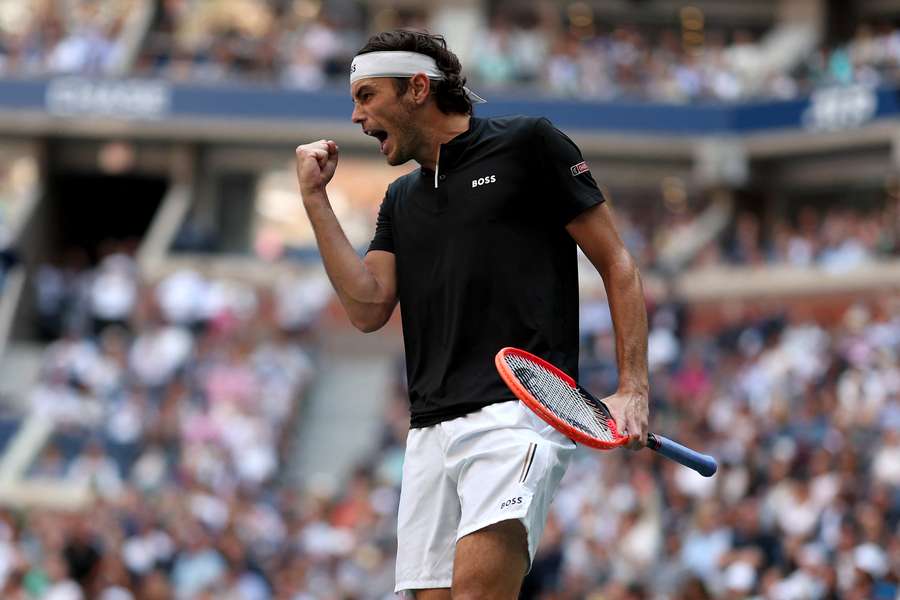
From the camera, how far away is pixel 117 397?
1998cm

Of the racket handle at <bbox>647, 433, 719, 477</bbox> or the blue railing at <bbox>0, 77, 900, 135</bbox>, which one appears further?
the blue railing at <bbox>0, 77, 900, 135</bbox>

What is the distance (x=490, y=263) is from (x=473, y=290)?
0.09 metres

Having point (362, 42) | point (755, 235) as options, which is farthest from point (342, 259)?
point (362, 42)

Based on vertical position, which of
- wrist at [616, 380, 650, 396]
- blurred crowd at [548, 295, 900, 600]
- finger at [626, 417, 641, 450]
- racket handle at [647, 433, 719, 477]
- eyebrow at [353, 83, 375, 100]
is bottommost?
blurred crowd at [548, 295, 900, 600]

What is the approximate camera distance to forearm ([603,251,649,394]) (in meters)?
4.44

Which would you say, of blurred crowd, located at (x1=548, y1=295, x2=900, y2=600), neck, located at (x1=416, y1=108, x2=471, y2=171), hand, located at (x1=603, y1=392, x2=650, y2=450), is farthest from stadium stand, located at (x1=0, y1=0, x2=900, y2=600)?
neck, located at (x1=416, y1=108, x2=471, y2=171)

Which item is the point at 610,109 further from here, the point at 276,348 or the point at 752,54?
the point at 276,348

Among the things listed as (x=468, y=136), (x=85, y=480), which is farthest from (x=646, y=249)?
(x=468, y=136)

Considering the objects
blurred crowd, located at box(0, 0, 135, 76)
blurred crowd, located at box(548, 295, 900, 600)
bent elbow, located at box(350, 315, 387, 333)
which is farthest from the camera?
blurred crowd, located at box(0, 0, 135, 76)

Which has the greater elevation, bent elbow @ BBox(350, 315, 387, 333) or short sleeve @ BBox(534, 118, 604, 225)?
short sleeve @ BBox(534, 118, 604, 225)

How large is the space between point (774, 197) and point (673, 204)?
1608 millimetres

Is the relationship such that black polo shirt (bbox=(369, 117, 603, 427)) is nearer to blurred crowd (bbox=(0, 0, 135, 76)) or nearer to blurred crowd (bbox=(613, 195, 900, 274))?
blurred crowd (bbox=(613, 195, 900, 274))

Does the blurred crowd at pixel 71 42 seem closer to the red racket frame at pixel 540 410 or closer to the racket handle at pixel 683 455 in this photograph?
the racket handle at pixel 683 455

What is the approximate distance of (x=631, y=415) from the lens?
171 inches
